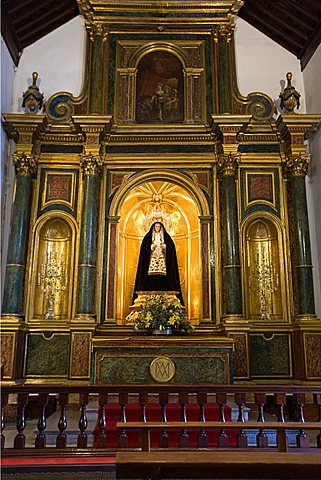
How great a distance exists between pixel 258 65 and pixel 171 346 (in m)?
6.55

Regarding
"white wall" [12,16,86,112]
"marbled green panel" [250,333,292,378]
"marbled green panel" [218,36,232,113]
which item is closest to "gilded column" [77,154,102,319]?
"white wall" [12,16,86,112]

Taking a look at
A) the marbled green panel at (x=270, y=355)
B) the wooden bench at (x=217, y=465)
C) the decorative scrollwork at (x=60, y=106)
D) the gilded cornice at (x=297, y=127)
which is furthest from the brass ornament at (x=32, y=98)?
the wooden bench at (x=217, y=465)

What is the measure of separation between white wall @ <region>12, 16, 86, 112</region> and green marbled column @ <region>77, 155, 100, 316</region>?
2040 millimetres

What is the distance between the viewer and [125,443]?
4918mm

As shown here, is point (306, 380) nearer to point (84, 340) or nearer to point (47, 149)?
point (84, 340)

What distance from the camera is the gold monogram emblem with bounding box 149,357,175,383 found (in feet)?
25.7

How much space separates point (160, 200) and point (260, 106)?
298cm

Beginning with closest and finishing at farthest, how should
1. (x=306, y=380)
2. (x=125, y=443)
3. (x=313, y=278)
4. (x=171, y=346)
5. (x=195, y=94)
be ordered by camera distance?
1. (x=125, y=443)
2. (x=171, y=346)
3. (x=306, y=380)
4. (x=313, y=278)
5. (x=195, y=94)

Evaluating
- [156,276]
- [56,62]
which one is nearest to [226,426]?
[156,276]

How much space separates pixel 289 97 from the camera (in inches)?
381

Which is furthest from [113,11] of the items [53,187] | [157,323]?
[157,323]

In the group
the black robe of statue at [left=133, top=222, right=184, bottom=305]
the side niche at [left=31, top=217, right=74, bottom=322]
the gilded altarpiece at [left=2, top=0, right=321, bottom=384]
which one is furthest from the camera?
the black robe of statue at [left=133, top=222, right=184, bottom=305]

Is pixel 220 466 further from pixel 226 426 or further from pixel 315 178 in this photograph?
pixel 315 178

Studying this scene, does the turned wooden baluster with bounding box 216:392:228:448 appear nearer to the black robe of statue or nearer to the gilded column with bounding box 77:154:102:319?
the gilded column with bounding box 77:154:102:319
